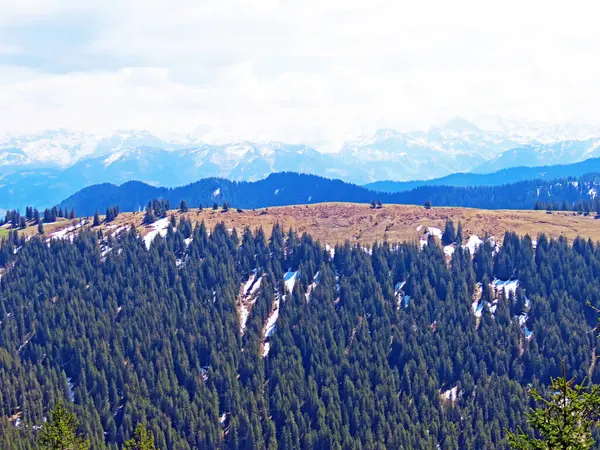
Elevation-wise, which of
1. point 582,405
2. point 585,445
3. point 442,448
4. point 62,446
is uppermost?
point 582,405

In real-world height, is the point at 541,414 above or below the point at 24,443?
above

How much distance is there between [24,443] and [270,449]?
221 feet

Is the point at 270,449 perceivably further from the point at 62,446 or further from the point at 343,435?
the point at 62,446

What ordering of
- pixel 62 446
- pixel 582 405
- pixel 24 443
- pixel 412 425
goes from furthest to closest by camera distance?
pixel 412 425
pixel 24 443
pixel 62 446
pixel 582 405

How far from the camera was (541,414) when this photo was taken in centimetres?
4016

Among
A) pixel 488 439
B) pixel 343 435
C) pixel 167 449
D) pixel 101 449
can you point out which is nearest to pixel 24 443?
pixel 101 449

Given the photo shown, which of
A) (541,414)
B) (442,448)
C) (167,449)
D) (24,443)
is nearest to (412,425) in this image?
(442,448)

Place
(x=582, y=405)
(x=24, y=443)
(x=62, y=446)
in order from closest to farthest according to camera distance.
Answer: (x=582, y=405) < (x=62, y=446) < (x=24, y=443)

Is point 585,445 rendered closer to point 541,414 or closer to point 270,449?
point 541,414

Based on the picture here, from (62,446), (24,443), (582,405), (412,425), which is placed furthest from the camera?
(412,425)

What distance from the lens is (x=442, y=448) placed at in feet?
630

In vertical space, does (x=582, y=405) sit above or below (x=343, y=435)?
above

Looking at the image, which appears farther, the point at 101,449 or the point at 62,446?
the point at 101,449

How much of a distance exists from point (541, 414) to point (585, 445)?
2.80m
